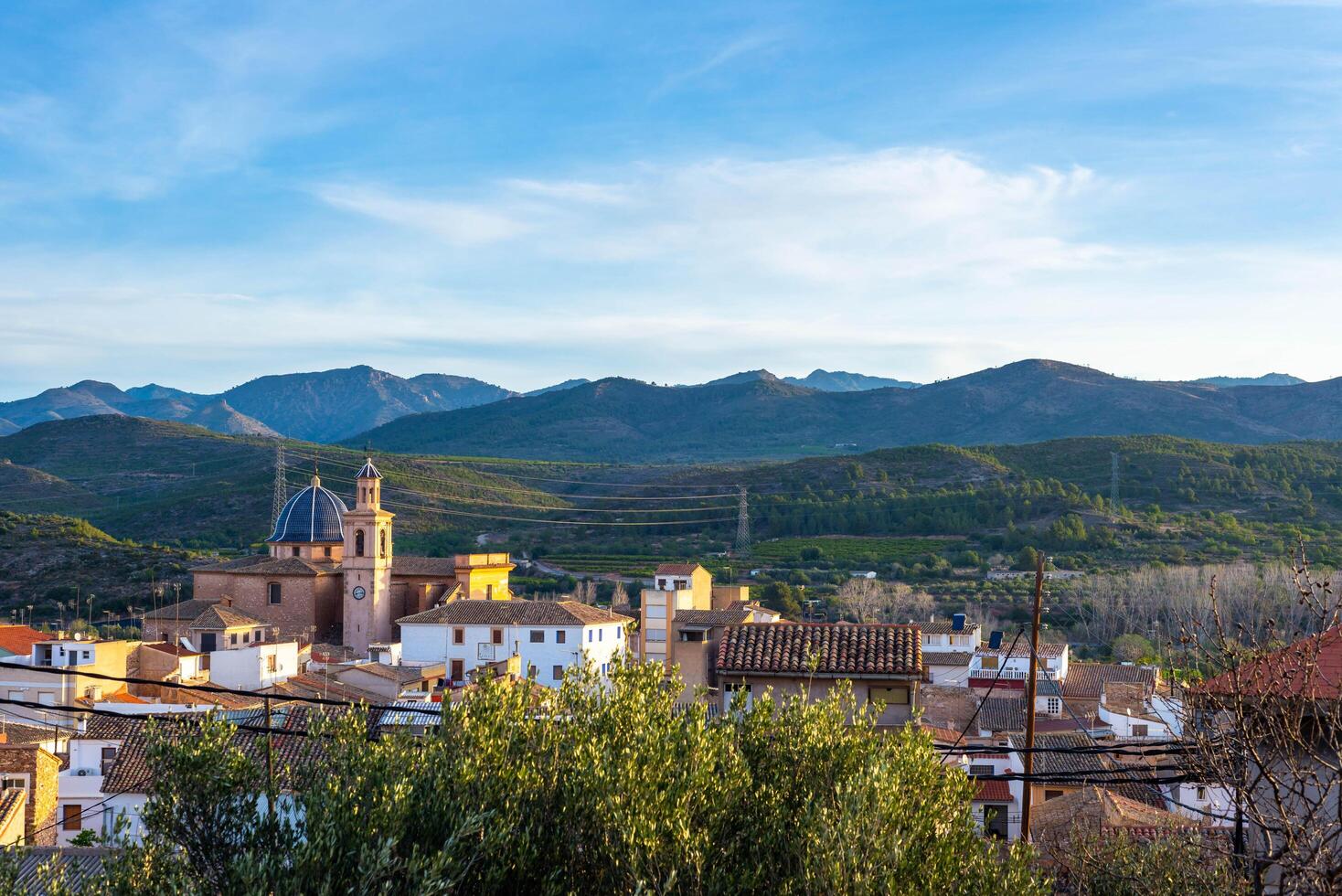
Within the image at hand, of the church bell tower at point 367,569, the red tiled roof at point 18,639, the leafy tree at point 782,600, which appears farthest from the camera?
the leafy tree at point 782,600

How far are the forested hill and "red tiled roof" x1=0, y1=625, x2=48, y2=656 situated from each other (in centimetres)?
10689

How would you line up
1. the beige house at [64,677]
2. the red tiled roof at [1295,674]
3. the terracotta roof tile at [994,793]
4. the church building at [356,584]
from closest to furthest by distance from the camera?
the red tiled roof at [1295,674] → the terracotta roof tile at [994,793] → the beige house at [64,677] → the church building at [356,584]

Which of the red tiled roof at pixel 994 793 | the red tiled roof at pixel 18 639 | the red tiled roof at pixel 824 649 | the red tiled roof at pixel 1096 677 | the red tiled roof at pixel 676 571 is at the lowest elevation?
the red tiled roof at pixel 1096 677

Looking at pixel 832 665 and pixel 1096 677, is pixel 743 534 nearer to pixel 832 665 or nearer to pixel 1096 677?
pixel 1096 677

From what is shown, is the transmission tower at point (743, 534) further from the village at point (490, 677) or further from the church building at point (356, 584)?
the church building at point (356, 584)

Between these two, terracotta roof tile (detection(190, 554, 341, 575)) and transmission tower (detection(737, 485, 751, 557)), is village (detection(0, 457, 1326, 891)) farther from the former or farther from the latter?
transmission tower (detection(737, 485, 751, 557))

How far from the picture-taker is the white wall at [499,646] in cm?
4156

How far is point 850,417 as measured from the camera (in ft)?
535

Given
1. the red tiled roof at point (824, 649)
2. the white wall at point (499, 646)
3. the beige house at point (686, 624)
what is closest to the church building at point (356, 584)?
the white wall at point (499, 646)

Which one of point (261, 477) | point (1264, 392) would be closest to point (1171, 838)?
point (261, 477)

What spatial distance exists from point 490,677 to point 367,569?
4202 centimetres

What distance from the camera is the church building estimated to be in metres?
49.9

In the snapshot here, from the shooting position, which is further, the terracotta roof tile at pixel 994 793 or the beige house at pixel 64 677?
the beige house at pixel 64 677

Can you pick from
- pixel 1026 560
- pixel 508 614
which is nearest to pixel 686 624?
pixel 508 614
